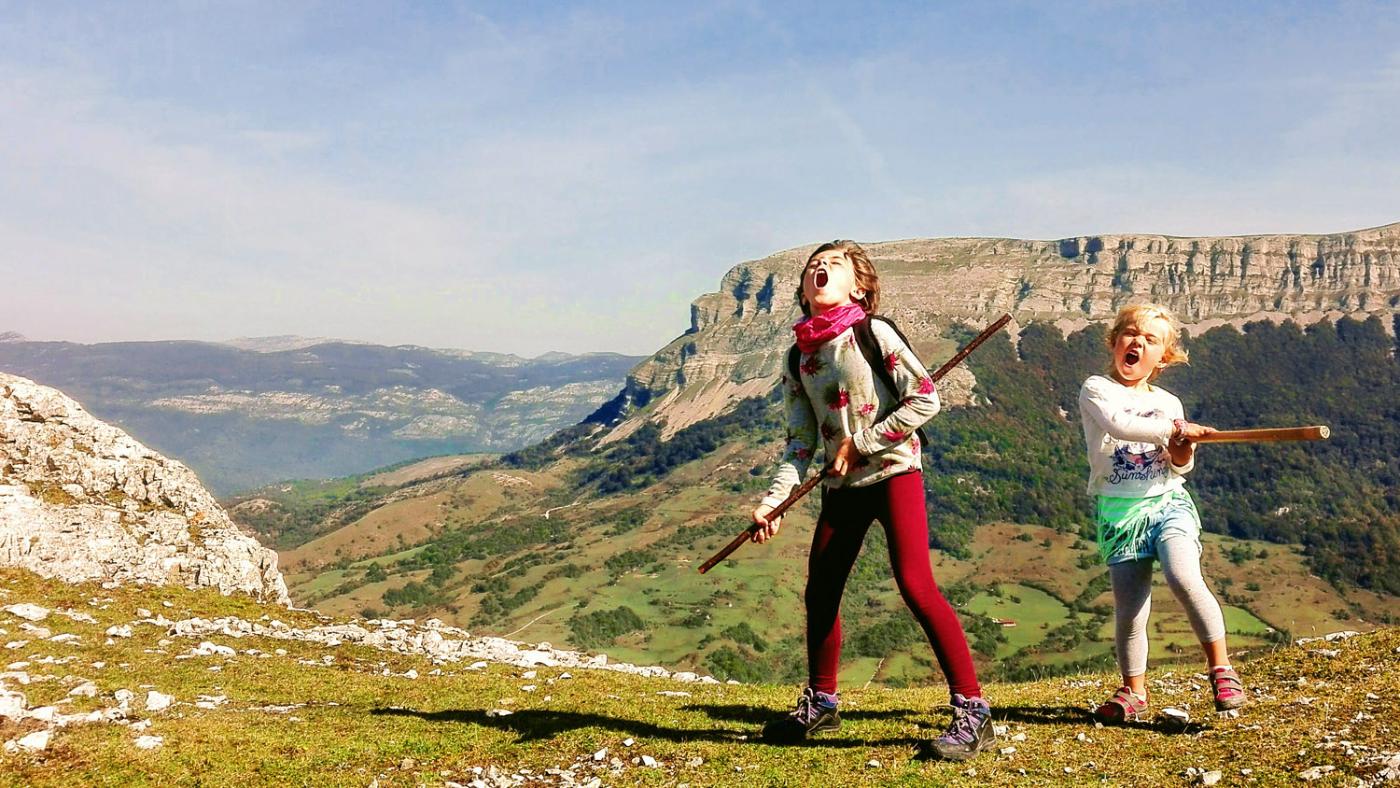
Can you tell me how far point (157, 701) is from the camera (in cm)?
1000

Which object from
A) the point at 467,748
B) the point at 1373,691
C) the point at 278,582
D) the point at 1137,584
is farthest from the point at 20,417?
the point at 1373,691

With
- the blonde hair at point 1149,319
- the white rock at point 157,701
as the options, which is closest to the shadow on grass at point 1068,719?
the blonde hair at point 1149,319

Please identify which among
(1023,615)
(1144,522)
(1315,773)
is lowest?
(1023,615)

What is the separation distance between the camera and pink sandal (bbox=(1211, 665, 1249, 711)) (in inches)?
277

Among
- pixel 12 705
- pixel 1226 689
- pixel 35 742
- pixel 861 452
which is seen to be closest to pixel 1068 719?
pixel 1226 689

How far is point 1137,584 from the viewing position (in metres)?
7.39

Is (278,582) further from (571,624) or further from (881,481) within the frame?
(571,624)

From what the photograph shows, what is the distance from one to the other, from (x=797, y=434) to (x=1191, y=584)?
3.68 metres

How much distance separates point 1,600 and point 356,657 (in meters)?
7.13

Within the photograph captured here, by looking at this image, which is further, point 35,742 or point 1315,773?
point 35,742

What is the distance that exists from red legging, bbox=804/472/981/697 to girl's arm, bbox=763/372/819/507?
1.19 ft

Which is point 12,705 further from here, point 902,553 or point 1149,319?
point 1149,319

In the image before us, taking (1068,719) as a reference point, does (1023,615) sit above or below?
below

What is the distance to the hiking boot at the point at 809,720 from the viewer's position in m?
7.86
